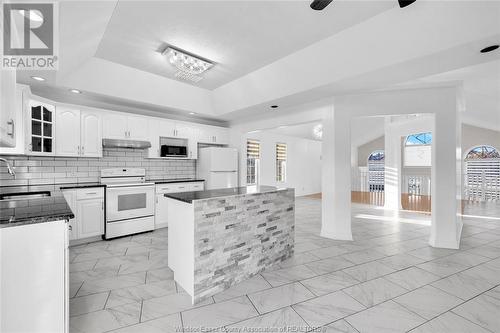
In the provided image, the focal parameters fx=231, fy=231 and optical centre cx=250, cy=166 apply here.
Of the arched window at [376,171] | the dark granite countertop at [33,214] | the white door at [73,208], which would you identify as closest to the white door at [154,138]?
the white door at [73,208]

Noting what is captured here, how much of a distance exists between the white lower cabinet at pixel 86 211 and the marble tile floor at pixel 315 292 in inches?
8.7

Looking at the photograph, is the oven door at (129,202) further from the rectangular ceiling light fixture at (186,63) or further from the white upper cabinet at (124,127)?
the rectangular ceiling light fixture at (186,63)

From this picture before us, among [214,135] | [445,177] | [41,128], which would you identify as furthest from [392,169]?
[41,128]

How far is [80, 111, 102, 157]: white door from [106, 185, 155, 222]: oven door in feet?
2.43

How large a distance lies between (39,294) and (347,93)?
4.36m

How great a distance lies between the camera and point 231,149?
573 centimetres

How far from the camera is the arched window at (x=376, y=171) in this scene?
11.1 metres

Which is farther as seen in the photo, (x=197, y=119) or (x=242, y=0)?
(x=197, y=119)

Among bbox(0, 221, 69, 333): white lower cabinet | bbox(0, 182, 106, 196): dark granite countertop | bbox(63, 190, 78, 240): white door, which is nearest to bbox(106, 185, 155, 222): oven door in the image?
bbox(0, 182, 106, 196): dark granite countertop

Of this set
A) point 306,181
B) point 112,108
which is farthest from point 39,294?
point 306,181

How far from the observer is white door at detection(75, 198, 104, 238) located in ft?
12.2

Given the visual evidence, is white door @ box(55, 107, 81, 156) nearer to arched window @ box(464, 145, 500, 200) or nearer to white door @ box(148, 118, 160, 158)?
white door @ box(148, 118, 160, 158)

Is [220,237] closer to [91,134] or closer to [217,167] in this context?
[217,167]

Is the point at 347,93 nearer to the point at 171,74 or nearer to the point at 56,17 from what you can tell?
the point at 171,74
